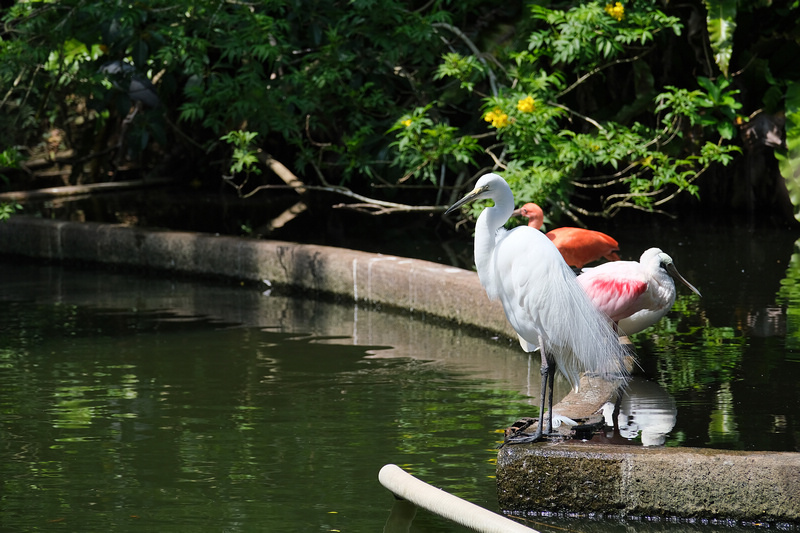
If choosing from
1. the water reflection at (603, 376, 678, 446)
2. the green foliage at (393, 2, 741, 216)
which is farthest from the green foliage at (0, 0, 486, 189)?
the water reflection at (603, 376, 678, 446)

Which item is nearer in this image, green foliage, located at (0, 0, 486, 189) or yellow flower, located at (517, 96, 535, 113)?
yellow flower, located at (517, 96, 535, 113)

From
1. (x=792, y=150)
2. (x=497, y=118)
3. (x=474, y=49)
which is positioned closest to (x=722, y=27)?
(x=792, y=150)

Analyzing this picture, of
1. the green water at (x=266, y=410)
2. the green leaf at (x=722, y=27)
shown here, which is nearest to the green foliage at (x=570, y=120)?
the green leaf at (x=722, y=27)

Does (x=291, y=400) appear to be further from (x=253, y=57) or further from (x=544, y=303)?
(x=253, y=57)

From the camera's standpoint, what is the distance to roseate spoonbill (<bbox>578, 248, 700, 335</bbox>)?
571 cm

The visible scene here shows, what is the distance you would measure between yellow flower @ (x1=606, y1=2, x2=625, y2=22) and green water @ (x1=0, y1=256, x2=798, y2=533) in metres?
2.61

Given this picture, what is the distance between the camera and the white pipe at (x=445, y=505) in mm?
3879

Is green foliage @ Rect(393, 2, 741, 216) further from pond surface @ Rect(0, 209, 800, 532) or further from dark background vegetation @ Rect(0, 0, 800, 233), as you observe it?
pond surface @ Rect(0, 209, 800, 532)

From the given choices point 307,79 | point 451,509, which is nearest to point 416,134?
point 307,79

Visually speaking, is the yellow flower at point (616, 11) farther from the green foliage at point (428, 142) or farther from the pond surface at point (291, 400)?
the pond surface at point (291, 400)

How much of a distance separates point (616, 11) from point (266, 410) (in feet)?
16.9

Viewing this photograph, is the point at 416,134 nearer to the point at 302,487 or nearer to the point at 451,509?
the point at 302,487

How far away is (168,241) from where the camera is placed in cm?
1034

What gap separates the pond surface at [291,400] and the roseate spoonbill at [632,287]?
1.52 ft
